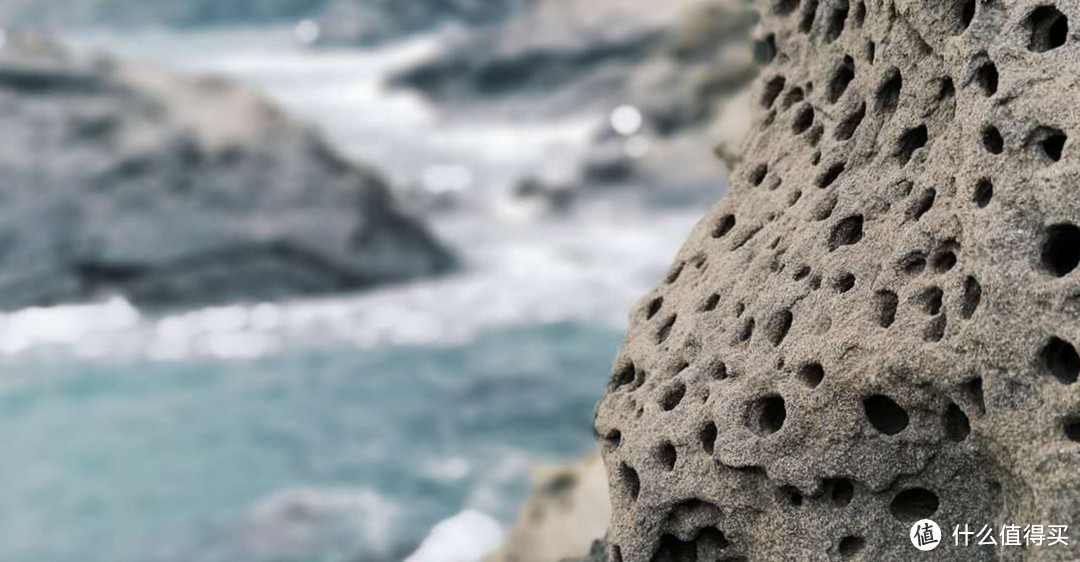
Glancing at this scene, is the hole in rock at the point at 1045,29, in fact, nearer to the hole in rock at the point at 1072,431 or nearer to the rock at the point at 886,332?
the rock at the point at 886,332

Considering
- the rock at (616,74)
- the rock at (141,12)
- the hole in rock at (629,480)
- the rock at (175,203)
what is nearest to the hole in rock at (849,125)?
the hole in rock at (629,480)

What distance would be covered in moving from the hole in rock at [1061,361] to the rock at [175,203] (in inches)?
240

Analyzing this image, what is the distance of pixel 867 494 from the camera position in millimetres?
1777

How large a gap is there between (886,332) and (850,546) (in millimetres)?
282

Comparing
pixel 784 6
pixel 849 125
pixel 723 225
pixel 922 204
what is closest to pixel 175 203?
pixel 784 6

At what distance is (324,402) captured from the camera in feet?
20.5

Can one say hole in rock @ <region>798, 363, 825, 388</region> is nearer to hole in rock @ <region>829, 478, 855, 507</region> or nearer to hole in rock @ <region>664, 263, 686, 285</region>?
hole in rock @ <region>829, 478, 855, 507</region>

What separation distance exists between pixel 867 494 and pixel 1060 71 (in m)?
0.57

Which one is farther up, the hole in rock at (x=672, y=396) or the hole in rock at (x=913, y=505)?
the hole in rock at (x=672, y=396)

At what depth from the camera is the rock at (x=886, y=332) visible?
62.7 inches

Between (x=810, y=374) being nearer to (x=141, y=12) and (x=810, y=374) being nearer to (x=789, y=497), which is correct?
(x=789, y=497)

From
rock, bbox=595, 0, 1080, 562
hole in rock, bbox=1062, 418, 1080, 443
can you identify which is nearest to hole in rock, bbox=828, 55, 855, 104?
rock, bbox=595, 0, 1080, 562

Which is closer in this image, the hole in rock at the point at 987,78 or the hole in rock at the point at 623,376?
the hole in rock at the point at 987,78

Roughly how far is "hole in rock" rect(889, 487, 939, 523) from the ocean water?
319 centimetres
